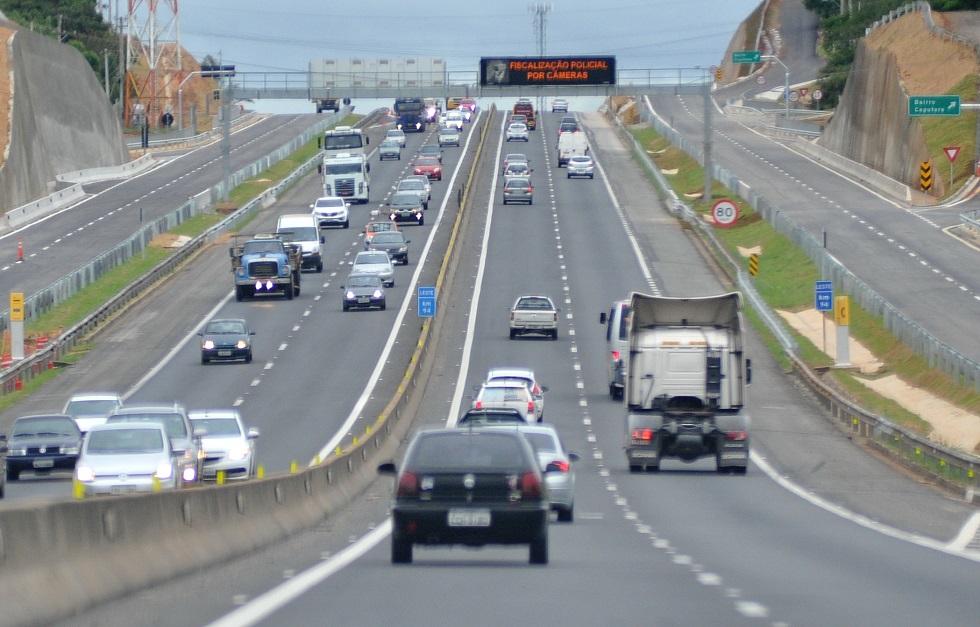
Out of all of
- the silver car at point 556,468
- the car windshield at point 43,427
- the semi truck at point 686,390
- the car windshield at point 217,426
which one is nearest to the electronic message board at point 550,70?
the semi truck at point 686,390

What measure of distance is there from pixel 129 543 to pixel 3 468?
16.0 meters

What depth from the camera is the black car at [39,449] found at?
99.0 ft

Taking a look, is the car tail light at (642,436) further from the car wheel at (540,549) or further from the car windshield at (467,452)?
the car wheel at (540,549)

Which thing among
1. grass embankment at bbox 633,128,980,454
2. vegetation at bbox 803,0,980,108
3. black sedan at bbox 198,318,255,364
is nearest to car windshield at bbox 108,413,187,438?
grass embankment at bbox 633,128,980,454

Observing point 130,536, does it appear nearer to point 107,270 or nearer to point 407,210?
point 107,270

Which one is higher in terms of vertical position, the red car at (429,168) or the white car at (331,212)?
the red car at (429,168)

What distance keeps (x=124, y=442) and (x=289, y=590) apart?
11587mm

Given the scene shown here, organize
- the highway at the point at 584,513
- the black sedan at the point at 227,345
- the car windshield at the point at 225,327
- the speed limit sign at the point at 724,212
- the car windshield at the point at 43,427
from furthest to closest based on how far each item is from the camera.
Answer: the speed limit sign at the point at 724,212
the car windshield at the point at 225,327
the black sedan at the point at 227,345
the car windshield at the point at 43,427
the highway at the point at 584,513

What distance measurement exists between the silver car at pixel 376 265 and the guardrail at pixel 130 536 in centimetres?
4080

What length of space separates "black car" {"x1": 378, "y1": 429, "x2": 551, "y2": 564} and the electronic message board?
76.1 m

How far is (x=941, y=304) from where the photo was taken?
53000 mm

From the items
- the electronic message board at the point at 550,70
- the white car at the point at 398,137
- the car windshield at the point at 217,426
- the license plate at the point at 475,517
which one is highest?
the electronic message board at the point at 550,70

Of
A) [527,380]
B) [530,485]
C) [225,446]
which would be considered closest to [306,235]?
[527,380]

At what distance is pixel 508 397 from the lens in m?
35.8
